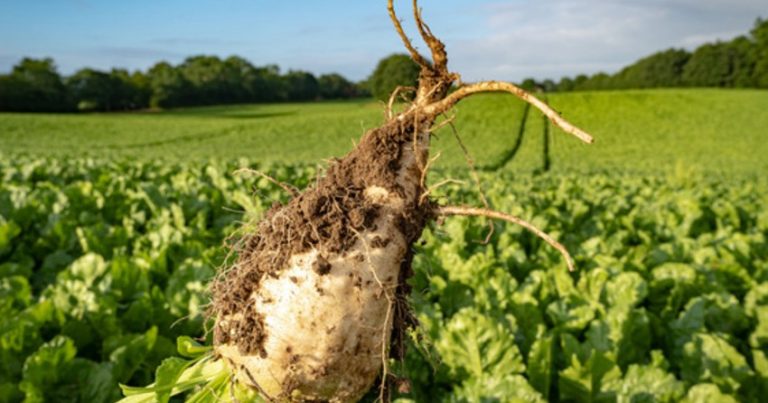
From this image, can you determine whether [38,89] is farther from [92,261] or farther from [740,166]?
[92,261]

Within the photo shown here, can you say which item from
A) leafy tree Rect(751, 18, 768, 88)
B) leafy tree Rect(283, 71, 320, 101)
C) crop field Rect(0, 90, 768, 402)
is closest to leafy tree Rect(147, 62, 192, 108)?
leafy tree Rect(283, 71, 320, 101)

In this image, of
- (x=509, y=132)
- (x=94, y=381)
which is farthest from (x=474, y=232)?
(x=509, y=132)

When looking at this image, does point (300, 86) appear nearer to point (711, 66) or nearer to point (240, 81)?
point (240, 81)

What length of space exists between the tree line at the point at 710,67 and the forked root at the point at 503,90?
242 feet

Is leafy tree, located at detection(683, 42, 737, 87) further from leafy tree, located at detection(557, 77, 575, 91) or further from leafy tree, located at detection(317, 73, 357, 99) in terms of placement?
leafy tree, located at detection(317, 73, 357, 99)

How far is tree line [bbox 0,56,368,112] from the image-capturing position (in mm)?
65688

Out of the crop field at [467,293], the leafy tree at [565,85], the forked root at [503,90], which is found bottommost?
the crop field at [467,293]

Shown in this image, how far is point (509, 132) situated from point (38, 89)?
5114 centimetres

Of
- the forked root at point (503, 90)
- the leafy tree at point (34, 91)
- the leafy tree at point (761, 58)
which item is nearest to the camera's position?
the forked root at point (503, 90)

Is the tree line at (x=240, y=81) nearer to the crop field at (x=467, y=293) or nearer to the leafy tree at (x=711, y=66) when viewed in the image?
the leafy tree at (x=711, y=66)

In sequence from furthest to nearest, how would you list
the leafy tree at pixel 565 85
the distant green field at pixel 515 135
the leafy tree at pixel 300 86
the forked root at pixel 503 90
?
the leafy tree at pixel 565 85 < the leafy tree at pixel 300 86 < the distant green field at pixel 515 135 < the forked root at pixel 503 90

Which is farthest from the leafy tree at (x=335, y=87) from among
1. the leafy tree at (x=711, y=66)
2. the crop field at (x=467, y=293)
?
the crop field at (x=467, y=293)

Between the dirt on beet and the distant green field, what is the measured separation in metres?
30.1

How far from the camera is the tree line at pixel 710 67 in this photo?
76.2 metres
